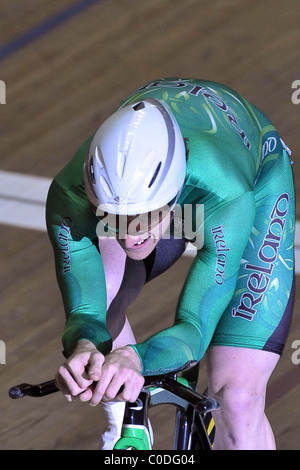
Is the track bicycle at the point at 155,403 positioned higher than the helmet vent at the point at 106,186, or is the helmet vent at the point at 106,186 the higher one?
the helmet vent at the point at 106,186

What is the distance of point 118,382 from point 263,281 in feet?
2.76

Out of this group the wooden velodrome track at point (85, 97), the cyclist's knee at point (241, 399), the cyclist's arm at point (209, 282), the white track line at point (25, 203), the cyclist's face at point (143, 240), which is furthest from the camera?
the white track line at point (25, 203)

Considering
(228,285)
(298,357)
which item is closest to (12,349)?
(298,357)

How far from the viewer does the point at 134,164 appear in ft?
8.74

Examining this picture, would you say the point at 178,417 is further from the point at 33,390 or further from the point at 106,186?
the point at 106,186

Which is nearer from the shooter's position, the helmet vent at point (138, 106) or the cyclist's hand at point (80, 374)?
the cyclist's hand at point (80, 374)

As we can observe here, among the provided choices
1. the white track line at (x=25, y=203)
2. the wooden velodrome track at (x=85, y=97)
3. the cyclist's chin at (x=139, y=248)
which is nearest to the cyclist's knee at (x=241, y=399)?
the cyclist's chin at (x=139, y=248)

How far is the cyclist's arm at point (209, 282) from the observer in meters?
2.88

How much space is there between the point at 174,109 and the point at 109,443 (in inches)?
38.8

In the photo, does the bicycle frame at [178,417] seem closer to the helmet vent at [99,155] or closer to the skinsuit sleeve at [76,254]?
the skinsuit sleeve at [76,254]

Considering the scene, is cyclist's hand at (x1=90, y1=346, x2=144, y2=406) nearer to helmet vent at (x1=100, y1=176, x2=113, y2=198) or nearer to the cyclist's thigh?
helmet vent at (x1=100, y1=176, x2=113, y2=198)

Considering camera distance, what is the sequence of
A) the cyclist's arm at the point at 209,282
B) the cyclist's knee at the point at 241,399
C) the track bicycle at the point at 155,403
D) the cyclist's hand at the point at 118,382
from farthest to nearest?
1. the cyclist's knee at the point at 241,399
2. the cyclist's arm at the point at 209,282
3. the track bicycle at the point at 155,403
4. the cyclist's hand at the point at 118,382

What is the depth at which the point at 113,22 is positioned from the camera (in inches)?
257

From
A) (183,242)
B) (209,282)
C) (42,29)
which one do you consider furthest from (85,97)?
(209,282)
